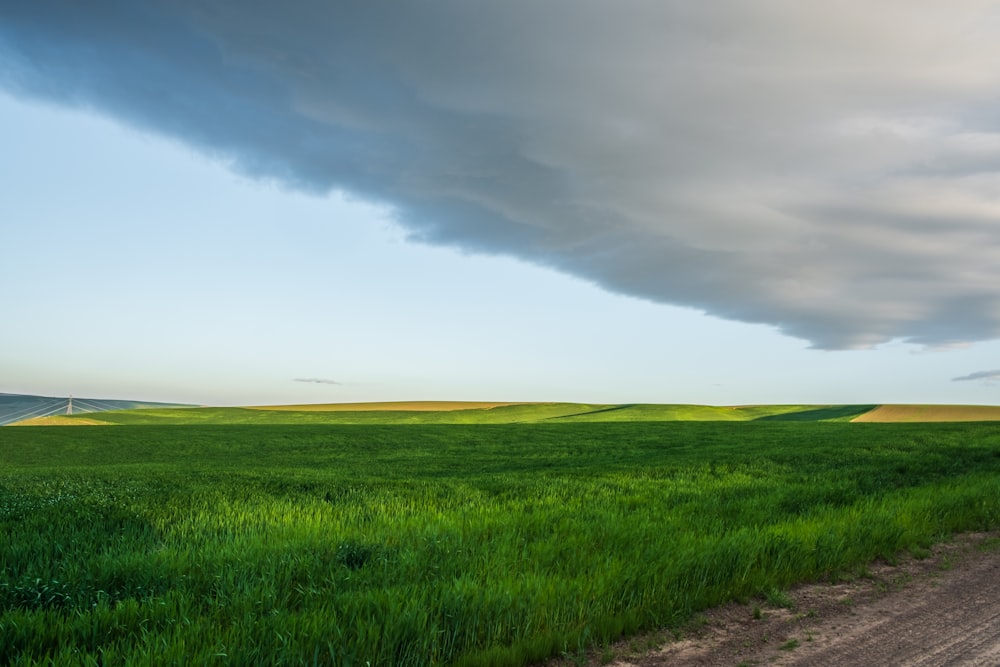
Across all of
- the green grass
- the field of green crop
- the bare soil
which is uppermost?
the field of green crop

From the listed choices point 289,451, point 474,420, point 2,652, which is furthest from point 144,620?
point 474,420

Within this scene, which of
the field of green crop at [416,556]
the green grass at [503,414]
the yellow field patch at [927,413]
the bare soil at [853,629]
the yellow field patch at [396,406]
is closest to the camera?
the field of green crop at [416,556]

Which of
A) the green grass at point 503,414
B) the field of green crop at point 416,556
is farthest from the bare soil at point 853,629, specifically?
the green grass at point 503,414

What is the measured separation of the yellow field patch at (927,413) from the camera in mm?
84250

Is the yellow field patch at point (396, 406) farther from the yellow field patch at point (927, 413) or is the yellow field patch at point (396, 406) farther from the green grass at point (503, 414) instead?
the yellow field patch at point (927, 413)

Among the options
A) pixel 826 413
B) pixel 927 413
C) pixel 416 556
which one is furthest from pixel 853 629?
pixel 826 413

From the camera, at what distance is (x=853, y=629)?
6113 millimetres

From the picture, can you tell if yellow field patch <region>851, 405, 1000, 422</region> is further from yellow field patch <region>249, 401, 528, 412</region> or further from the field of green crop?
the field of green crop

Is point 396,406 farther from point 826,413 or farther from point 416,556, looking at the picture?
point 416,556

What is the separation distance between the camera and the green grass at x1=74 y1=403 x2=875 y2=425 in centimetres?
9294

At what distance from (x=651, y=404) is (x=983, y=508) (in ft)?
349

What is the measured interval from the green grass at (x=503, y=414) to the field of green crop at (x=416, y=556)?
76.3 metres

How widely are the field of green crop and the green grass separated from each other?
7633cm

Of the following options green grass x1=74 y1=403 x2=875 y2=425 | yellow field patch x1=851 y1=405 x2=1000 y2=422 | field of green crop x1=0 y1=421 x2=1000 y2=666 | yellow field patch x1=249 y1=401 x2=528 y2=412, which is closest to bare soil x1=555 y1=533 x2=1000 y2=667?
field of green crop x1=0 y1=421 x2=1000 y2=666
